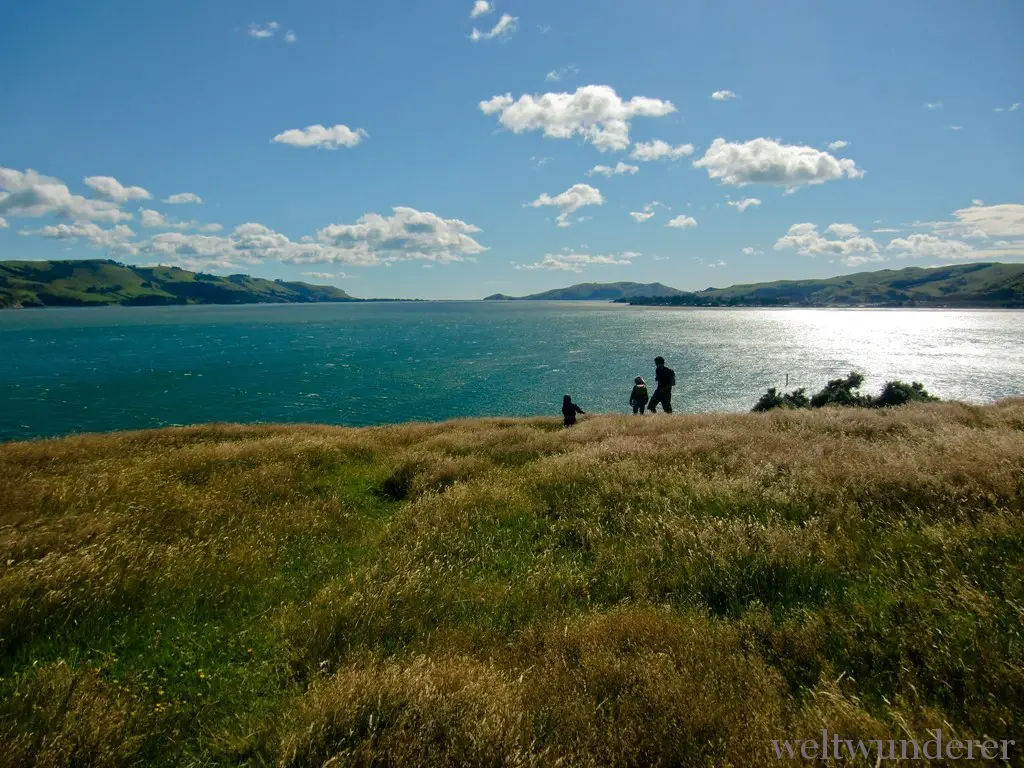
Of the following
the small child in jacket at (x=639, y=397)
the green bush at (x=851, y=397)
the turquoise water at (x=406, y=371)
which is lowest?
the turquoise water at (x=406, y=371)

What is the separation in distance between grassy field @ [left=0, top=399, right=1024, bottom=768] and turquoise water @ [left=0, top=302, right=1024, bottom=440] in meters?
41.6

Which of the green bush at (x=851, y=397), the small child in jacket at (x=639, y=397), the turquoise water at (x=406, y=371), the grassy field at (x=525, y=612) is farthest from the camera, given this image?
the turquoise water at (x=406, y=371)

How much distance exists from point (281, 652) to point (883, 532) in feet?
26.2

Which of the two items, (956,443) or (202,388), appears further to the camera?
(202,388)

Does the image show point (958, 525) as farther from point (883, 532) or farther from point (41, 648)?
point (41, 648)

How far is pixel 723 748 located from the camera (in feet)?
11.6

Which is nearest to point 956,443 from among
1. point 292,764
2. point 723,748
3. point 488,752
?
point 723,748

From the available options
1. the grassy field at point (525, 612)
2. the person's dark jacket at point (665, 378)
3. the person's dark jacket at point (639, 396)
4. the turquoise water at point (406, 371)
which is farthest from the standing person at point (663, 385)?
the turquoise water at point (406, 371)

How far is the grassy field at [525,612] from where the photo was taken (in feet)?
12.4

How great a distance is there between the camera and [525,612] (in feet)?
19.9

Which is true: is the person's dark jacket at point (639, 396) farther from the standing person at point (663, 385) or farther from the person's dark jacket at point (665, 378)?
the person's dark jacket at point (665, 378)

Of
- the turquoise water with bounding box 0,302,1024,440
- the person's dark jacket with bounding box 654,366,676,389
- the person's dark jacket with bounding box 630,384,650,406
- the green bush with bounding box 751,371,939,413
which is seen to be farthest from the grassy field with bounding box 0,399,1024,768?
the turquoise water with bounding box 0,302,1024,440

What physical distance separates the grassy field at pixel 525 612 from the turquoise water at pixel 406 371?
136 ft

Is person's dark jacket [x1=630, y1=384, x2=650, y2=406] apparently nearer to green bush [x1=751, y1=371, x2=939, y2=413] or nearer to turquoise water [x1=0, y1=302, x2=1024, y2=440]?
green bush [x1=751, y1=371, x2=939, y2=413]
